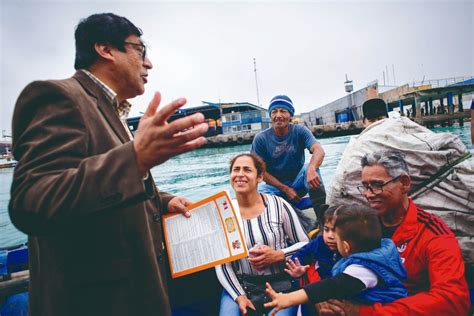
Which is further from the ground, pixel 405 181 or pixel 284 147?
pixel 284 147

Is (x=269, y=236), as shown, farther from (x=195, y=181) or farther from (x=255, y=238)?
(x=195, y=181)

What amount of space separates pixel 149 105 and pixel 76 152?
29 centimetres

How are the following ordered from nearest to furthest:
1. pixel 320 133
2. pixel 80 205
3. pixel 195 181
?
1. pixel 80 205
2. pixel 195 181
3. pixel 320 133

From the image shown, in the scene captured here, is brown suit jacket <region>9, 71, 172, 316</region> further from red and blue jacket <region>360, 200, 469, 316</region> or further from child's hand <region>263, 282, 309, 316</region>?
red and blue jacket <region>360, 200, 469, 316</region>

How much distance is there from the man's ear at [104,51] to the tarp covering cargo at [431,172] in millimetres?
2159

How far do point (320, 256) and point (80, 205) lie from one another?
1657mm

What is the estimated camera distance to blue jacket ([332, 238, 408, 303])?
1.43 meters

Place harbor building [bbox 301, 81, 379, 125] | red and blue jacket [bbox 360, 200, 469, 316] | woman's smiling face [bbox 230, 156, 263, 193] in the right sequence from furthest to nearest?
harbor building [bbox 301, 81, 379, 125], woman's smiling face [bbox 230, 156, 263, 193], red and blue jacket [bbox 360, 200, 469, 316]

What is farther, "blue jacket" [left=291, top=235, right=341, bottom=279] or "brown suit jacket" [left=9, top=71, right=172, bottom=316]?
"blue jacket" [left=291, top=235, right=341, bottom=279]

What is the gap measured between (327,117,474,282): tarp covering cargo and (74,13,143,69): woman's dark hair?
216 cm

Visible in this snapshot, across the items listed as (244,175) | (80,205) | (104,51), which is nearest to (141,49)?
(104,51)

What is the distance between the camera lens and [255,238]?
2113mm

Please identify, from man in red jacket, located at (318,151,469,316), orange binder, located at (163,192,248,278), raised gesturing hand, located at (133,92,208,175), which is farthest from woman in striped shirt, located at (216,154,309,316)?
raised gesturing hand, located at (133,92,208,175)

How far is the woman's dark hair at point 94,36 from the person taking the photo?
125 centimetres
